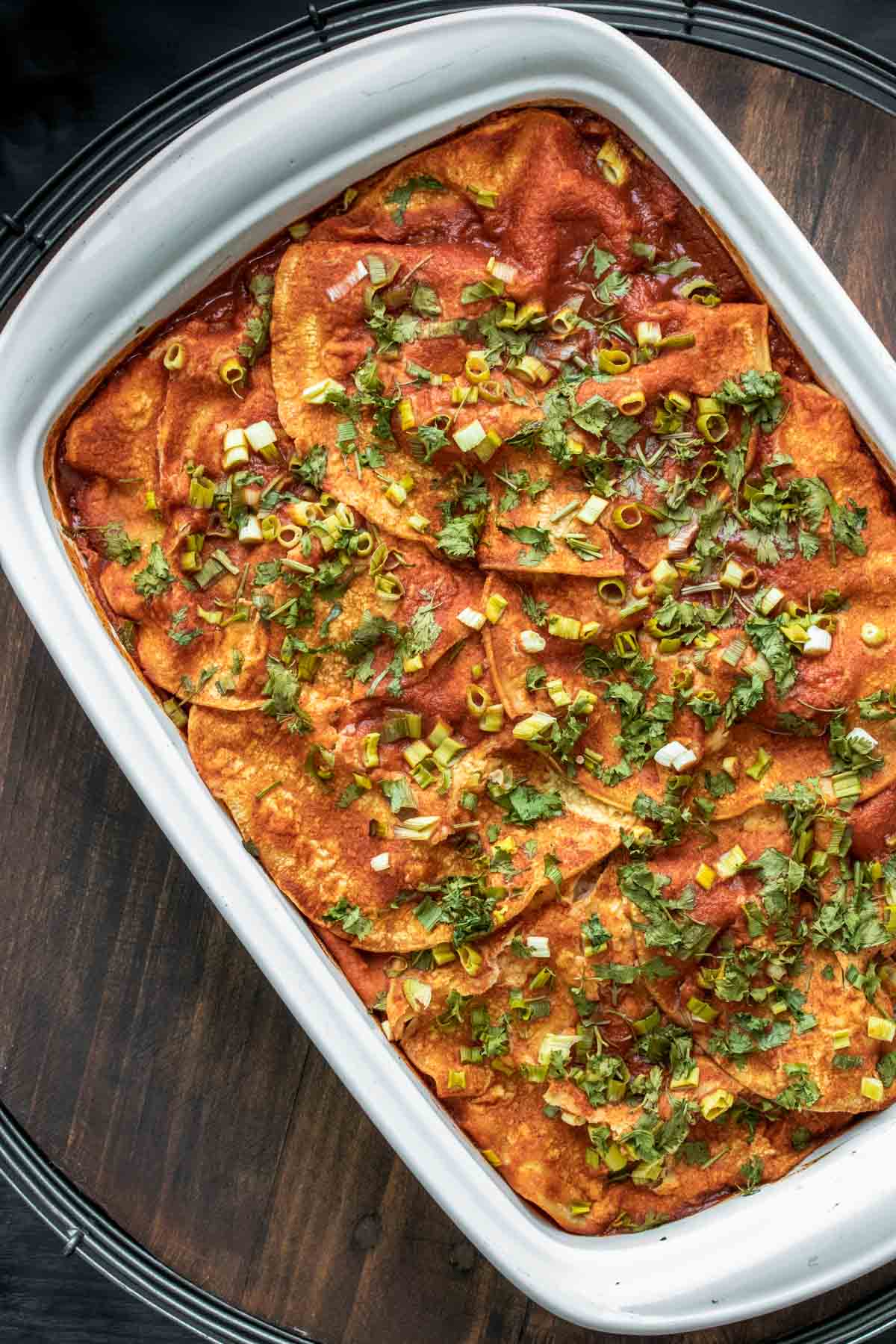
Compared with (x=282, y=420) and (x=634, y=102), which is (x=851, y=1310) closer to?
(x=282, y=420)

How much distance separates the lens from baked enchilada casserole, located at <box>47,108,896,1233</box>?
2.68 metres

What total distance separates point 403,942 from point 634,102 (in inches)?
80.6

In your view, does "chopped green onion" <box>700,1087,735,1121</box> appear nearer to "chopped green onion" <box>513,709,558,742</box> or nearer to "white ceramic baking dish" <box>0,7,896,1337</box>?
"white ceramic baking dish" <box>0,7,896,1337</box>

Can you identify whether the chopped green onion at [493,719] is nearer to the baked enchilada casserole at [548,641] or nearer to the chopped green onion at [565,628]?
the baked enchilada casserole at [548,641]

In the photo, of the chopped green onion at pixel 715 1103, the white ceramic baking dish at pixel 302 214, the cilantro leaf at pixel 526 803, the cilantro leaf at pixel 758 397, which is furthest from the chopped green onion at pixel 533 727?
the chopped green onion at pixel 715 1103

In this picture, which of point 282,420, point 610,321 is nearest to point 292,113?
point 282,420

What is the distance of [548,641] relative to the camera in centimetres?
272

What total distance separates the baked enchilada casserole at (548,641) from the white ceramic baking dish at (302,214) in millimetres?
76

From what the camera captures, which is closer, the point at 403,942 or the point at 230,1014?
the point at 403,942

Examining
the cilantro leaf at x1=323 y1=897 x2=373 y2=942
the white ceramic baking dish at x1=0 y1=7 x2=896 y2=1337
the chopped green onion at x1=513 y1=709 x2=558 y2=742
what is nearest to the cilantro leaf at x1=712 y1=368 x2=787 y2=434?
the white ceramic baking dish at x1=0 y1=7 x2=896 y2=1337

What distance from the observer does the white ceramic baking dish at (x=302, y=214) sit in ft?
8.55

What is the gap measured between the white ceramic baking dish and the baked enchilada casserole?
0.25 ft

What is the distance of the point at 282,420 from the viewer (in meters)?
2.75

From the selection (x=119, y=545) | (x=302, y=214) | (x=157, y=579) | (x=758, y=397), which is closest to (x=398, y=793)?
(x=157, y=579)
